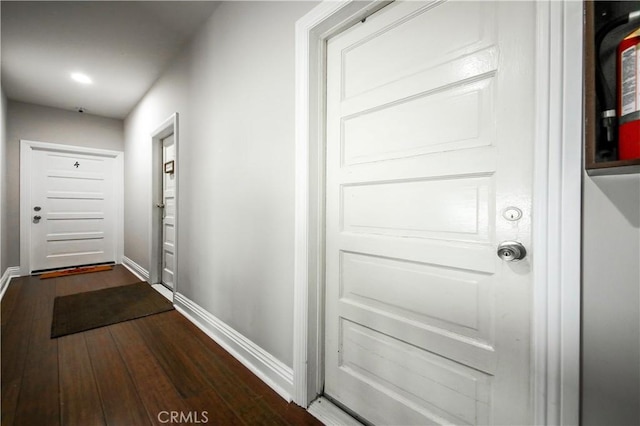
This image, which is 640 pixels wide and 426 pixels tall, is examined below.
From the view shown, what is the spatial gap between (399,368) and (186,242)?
2.29 metres

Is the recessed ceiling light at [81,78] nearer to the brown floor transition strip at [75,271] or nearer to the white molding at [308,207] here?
the brown floor transition strip at [75,271]

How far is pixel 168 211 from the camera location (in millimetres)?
3387

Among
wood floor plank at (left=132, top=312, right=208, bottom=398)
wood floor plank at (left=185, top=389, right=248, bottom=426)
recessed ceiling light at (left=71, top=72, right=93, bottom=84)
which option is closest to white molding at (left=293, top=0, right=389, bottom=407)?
wood floor plank at (left=185, top=389, right=248, bottom=426)

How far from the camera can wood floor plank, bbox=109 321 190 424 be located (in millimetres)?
1378

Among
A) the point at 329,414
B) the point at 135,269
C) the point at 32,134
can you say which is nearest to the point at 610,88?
the point at 329,414

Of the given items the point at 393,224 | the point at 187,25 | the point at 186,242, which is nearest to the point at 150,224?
the point at 186,242

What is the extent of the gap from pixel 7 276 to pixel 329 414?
16.5 feet

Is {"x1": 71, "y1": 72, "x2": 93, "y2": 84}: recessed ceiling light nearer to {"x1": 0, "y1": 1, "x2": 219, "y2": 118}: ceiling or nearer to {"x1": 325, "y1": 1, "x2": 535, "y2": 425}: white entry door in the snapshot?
{"x1": 0, "y1": 1, "x2": 219, "y2": 118}: ceiling

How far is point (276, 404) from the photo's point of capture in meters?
1.40

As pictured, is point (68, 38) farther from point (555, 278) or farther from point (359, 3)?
point (555, 278)

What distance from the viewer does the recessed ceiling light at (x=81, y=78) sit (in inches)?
125

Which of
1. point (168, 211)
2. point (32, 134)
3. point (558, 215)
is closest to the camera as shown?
point (558, 215)

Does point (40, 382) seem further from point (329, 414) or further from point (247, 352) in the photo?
point (329, 414)

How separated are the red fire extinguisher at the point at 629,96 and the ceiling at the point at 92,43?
2.50 metres
